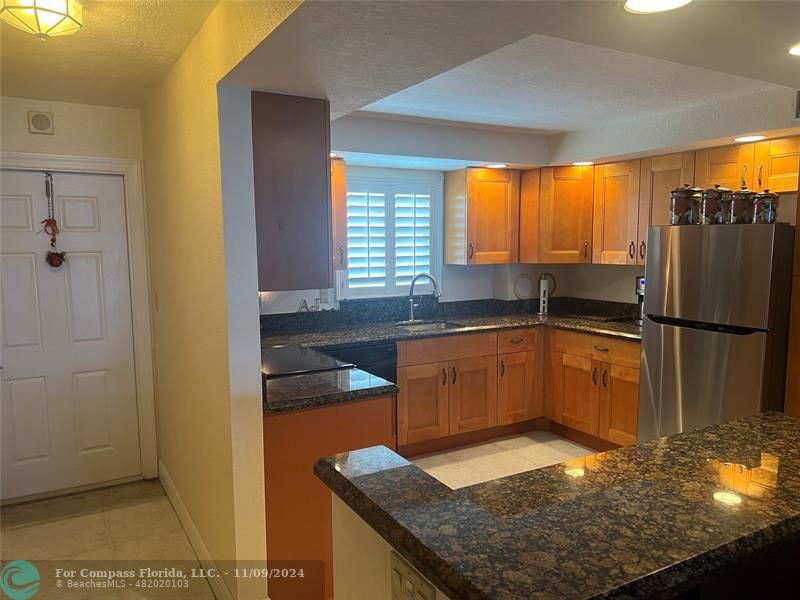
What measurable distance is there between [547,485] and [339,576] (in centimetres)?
51

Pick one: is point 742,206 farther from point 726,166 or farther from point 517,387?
point 517,387

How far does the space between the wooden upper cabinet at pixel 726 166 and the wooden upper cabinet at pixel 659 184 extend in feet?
0.20

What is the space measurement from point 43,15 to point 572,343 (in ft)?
12.1

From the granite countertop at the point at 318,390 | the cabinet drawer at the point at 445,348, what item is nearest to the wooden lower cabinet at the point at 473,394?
the cabinet drawer at the point at 445,348

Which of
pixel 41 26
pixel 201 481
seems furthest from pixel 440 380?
pixel 41 26

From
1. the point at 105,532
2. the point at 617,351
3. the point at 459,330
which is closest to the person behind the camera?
the point at 105,532

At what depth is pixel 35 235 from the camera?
10.7ft

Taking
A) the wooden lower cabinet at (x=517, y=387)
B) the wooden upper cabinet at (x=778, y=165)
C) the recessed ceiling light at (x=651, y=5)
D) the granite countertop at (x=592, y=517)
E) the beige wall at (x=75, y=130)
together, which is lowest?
the wooden lower cabinet at (x=517, y=387)

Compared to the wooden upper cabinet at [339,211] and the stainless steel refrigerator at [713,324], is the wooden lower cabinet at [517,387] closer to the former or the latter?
the stainless steel refrigerator at [713,324]

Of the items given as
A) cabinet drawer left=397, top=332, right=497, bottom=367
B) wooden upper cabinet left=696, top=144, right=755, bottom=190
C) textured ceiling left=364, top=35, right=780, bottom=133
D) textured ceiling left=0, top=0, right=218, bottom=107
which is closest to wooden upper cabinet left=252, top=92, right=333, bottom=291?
textured ceiling left=0, top=0, right=218, bottom=107

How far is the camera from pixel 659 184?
3799 millimetres

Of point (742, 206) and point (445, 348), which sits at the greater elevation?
point (742, 206)

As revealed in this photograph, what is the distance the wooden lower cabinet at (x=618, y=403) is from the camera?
3.71 m

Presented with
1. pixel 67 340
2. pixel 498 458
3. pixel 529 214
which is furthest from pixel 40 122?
pixel 498 458
